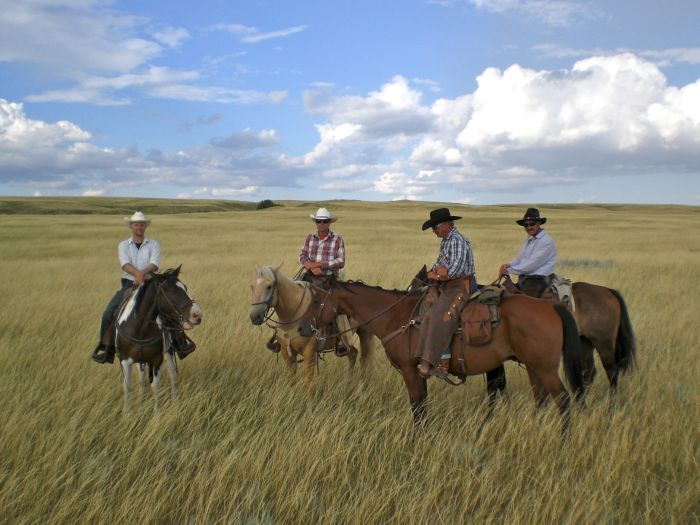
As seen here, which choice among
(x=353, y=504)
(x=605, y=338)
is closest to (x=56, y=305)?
(x=353, y=504)

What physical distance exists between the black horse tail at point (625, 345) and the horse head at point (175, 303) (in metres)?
5.40

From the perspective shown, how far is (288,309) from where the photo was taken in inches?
244

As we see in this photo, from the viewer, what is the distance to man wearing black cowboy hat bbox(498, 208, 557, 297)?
671cm

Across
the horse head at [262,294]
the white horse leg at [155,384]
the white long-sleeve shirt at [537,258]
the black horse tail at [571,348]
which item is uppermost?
the white long-sleeve shirt at [537,258]

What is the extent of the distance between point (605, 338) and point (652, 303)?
23.6ft

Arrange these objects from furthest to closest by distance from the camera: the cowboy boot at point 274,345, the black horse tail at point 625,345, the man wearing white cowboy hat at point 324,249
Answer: the man wearing white cowboy hat at point 324,249 → the cowboy boot at point 274,345 → the black horse tail at point 625,345

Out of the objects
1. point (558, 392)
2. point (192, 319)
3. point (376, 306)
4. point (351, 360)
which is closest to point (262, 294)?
point (192, 319)

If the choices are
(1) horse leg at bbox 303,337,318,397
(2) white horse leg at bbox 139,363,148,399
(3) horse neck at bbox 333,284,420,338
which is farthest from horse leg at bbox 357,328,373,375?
(2) white horse leg at bbox 139,363,148,399

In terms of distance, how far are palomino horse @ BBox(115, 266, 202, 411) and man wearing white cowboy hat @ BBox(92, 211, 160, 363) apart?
41 centimetres

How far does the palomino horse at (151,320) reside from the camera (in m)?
5.76

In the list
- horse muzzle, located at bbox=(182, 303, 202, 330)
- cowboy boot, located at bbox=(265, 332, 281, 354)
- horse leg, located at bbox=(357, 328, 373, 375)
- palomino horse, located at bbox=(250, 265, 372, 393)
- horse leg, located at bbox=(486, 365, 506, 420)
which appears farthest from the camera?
horse leg, located at bbox=(357, 328, 373, 375)

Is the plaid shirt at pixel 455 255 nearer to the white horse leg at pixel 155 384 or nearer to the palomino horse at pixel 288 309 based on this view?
the palomino horse at pixel 288 309

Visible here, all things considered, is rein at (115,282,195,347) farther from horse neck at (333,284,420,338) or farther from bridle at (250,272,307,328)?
horse neck at (333,284,420,338)

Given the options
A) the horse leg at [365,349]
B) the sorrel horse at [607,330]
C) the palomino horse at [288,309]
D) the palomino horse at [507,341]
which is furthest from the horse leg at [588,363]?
the palomino horse at [288,309]
